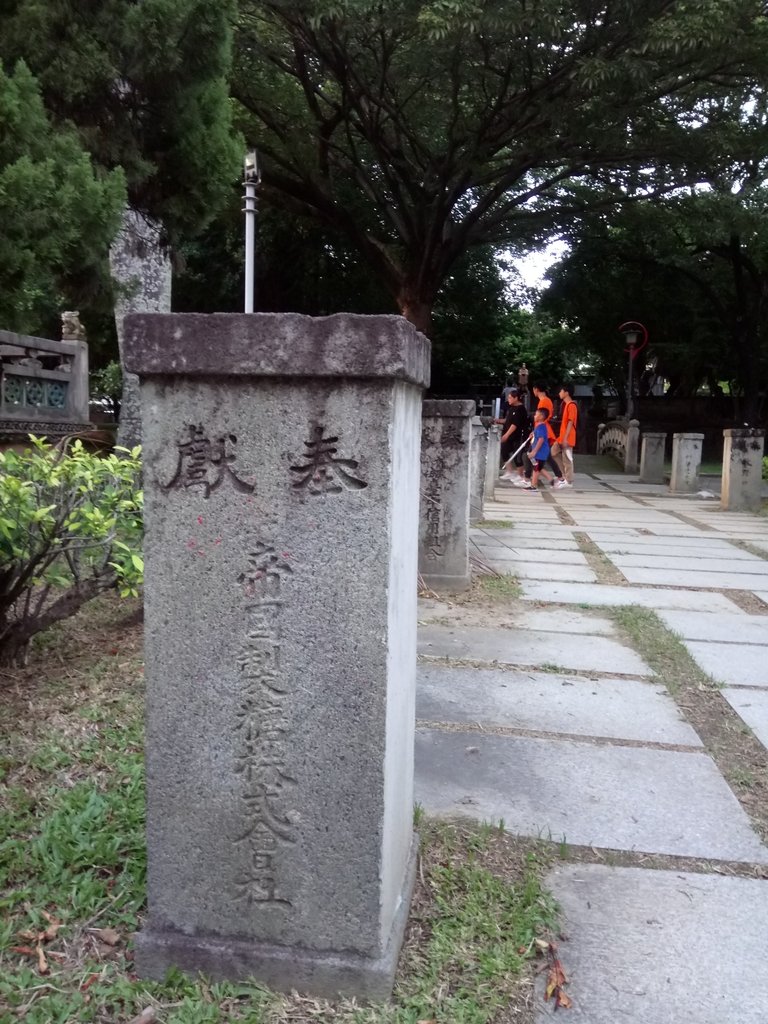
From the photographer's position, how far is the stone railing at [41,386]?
6969 millimetres

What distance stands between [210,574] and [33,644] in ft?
9.08

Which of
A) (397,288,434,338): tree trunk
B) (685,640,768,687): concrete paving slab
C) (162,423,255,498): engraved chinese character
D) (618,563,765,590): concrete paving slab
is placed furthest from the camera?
(397,288,434,338): tree trunk

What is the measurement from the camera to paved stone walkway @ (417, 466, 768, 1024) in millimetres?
2018

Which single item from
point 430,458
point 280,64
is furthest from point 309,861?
point 280,64

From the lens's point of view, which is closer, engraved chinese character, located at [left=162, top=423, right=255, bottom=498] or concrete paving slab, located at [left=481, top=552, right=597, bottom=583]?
engraved chinese character, located at [left=162, top=423, right=255, bottom=498]

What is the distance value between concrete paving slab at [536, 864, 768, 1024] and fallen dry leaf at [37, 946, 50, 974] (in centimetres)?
113

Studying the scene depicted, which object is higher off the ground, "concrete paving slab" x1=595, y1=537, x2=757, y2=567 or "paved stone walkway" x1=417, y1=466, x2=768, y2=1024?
"concrete paving slab" x1=595, y1=537, x2=757, y2=567

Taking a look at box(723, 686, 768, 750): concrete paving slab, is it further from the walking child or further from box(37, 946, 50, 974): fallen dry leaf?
the walking child

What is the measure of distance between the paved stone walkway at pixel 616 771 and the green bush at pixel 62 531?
5.00ft

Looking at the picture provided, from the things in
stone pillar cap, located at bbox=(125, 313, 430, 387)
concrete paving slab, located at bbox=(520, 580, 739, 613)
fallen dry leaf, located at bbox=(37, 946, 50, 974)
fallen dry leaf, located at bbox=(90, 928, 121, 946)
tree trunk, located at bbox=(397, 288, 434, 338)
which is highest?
tree trunk, located at bbox=(397, 288, 434, 338)

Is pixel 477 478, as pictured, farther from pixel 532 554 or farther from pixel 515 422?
pixel 515 422

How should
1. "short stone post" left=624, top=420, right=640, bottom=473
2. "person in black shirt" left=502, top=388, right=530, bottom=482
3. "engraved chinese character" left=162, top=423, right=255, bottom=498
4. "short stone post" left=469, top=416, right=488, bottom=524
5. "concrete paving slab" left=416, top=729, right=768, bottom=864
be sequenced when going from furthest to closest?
"short stone post" left=624, top=420, right=640, bottom=473 < "person in black shirt" left=502, top=388, right=530, bottom=482 < "short stone post" left=469, top=416, right=488, bottom=524 < "concrete paving slab" left=416, top=729, right=768, bottom=864 < "engraved chinese character" left=162, top=423, right=255, bottom=498

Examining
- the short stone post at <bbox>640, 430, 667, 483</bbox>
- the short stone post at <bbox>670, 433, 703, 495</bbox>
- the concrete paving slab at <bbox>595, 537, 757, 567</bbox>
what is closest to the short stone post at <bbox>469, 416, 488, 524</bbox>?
the concrete paving slab at <bbox>595, 537, 757, 567</bbox>

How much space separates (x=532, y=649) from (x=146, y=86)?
12.6 feet
